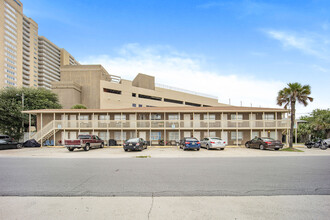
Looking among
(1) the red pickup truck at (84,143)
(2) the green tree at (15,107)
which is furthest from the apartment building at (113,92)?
(1) the red pickup truck at (84,143)

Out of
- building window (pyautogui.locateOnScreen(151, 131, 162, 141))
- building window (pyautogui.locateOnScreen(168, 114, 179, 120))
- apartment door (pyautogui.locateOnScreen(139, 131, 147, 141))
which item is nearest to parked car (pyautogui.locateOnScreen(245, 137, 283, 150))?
building window (pyautogui.locateOnScreen(168, 114, 179, 120))

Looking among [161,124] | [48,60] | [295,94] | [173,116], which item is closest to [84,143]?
[161,124]

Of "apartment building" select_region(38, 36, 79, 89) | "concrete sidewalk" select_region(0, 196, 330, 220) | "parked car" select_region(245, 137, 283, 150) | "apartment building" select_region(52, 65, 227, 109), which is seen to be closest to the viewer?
"concrete sidewalk" select_region(0, 196, 330, 220)

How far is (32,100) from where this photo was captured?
112ft

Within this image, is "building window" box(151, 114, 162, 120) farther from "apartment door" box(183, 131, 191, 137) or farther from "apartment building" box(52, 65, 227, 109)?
"apartment building" box(52, 65, 227, 109)

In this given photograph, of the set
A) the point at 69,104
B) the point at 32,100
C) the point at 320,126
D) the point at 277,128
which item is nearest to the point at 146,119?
the point at 277,128

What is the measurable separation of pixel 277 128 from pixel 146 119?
57.6ft

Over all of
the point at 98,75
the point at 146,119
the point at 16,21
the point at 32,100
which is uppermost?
the point at 16,21

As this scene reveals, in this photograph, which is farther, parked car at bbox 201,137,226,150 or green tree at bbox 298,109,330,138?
green tree at bbox 298,109,330,138

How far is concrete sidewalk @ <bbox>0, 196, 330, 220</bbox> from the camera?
13.1 feet

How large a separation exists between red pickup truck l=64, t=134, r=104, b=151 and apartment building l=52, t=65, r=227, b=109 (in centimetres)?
2852

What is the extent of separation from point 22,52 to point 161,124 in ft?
358

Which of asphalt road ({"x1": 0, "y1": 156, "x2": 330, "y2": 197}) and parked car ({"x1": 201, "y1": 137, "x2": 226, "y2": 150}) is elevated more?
asphalt road ({"x1": 0, "y1": 156, "x2": 330, "y2": 197})

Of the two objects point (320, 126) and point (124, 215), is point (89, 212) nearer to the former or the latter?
point (124, 215)
